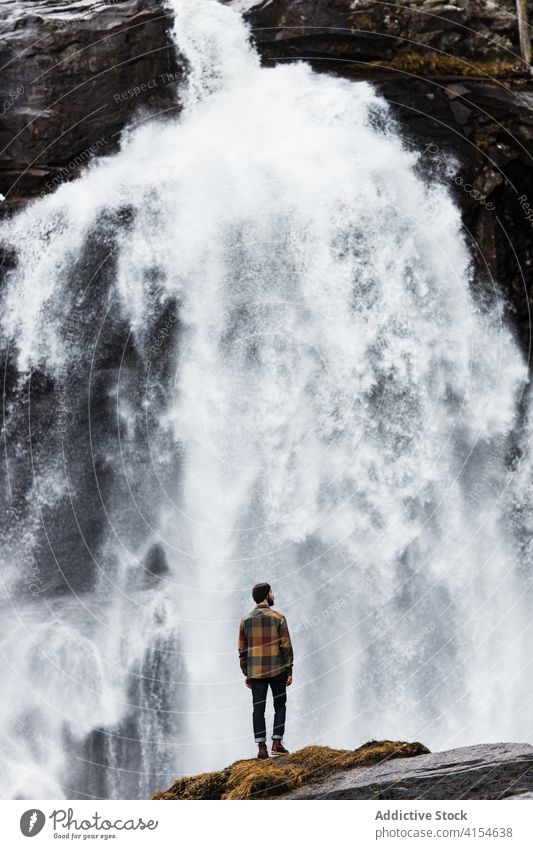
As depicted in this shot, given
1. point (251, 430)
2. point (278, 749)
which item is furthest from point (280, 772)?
point (251, 430)

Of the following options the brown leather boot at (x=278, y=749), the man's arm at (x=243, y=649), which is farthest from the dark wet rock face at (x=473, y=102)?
the brown leather boot at (x=278, y=749)

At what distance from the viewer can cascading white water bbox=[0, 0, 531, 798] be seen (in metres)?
12.7

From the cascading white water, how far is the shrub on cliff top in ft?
18.6

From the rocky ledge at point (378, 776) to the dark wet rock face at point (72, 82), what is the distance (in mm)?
9557

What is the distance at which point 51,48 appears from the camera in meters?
13.2

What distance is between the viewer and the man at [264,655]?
6914 millimetres

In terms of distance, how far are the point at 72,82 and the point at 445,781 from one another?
1110 centimetres

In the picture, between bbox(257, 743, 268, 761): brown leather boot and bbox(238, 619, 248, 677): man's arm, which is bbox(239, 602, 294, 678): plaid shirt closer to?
bbox(238, 619, 248, 677): man's arm

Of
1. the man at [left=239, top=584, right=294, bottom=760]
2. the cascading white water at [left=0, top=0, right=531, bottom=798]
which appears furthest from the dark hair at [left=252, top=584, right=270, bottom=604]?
the cascading white water at [left=0, top=0, right=531, bottom=798]

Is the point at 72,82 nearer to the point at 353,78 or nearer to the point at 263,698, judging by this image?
the point at 353,78

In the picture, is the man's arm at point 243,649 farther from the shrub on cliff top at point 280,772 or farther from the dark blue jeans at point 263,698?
the shrub on cliff top at point 280,772

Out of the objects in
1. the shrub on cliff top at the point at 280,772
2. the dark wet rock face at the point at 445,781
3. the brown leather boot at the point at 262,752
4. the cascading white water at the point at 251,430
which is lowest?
the dark wet rock face at the point at 445,781

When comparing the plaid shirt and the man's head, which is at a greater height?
the man's head

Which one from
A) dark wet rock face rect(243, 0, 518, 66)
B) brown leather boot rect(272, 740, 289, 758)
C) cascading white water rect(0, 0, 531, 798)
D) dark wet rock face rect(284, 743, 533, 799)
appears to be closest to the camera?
dark wet rock face rect(284, 743, 533, 799)
